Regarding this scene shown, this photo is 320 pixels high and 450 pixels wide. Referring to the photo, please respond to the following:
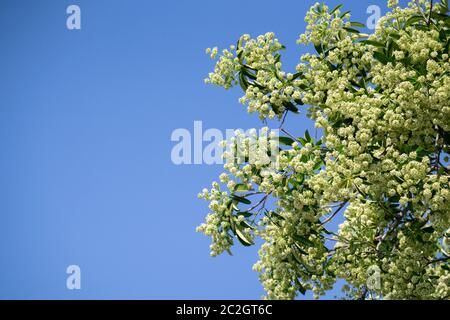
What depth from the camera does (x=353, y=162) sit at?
23.8ft

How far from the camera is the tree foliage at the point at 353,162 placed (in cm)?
720

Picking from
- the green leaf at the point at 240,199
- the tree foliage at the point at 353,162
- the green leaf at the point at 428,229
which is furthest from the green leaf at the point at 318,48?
the green leaf at the point at 428,229

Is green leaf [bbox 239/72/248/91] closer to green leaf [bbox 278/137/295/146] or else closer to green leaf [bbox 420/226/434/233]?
green leaf [bbox 278/137/295/146]

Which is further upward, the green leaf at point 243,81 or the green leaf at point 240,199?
the green leaf at point 243,81

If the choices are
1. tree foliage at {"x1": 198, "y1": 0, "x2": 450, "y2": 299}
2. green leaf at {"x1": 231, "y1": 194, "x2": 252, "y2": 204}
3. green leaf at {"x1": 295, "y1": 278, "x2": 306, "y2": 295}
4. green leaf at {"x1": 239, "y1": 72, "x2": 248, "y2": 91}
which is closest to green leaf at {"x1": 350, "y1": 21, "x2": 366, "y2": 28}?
tree foliage at {"x1": 198, "y1": 0, "x2": 450, "y2": 299}

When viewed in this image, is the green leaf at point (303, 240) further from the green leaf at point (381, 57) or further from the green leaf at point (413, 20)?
the green leaf at point (413, 20)

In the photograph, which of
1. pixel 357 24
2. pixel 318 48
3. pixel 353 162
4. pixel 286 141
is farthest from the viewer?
pixel 357 24

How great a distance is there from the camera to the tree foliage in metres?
7.20

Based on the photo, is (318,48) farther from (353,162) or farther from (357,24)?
(353,162)

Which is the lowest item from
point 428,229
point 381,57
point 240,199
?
point 428,229

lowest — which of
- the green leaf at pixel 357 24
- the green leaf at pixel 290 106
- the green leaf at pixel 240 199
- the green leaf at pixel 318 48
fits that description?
the green leaf at pixel 240 199

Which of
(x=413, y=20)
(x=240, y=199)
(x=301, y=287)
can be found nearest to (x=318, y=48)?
(x=413, y=20)

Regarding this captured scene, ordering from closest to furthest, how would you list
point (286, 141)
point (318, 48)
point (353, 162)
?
1. point (353, 162)
2. point (286, 141)
3. point (318, 48)

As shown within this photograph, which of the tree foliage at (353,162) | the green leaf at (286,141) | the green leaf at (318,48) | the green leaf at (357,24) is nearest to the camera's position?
the tree foliage at (353,162)
